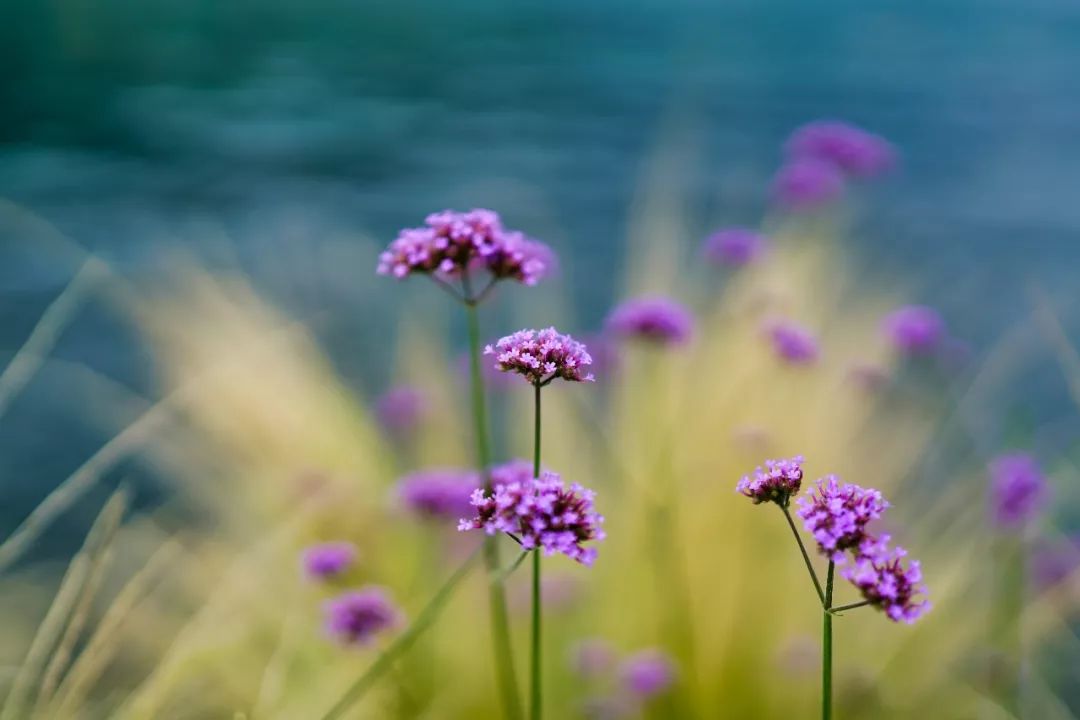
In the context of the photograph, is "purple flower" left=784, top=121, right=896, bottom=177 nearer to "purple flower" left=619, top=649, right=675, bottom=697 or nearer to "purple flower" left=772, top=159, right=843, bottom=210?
"purple flower" left=772, top=159, right=843, bottom=210

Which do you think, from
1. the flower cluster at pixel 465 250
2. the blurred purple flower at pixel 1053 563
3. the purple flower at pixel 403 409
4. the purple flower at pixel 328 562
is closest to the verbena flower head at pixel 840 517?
the flower cluster at pixel 465 250

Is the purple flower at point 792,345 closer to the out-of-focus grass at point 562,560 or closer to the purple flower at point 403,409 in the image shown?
the out-of-focus grass at point 562,560

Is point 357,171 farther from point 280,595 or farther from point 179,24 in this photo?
point 179,24

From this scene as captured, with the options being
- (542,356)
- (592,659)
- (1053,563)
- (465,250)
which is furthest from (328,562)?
(1053,563)

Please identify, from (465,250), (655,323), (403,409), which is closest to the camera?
(465,250)

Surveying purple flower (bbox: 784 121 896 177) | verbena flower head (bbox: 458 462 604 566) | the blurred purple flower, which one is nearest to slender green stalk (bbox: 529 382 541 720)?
verbena flower head (bbox: 458 462 604 566)

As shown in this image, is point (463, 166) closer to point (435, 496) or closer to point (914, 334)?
point (914, 334)

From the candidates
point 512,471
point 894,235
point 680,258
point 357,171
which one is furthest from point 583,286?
point 512,471
